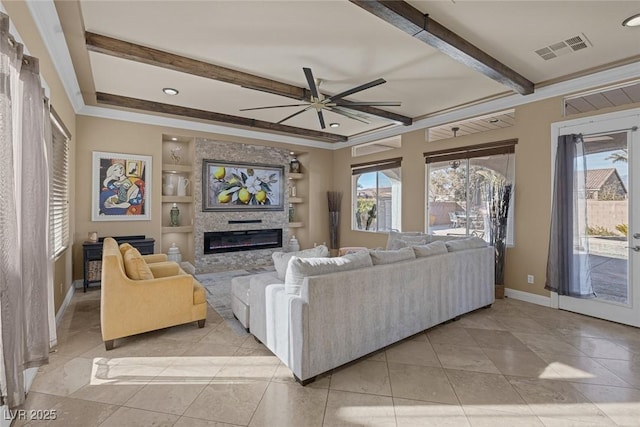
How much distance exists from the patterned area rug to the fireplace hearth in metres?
A: 0.50

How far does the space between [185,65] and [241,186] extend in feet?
10.9

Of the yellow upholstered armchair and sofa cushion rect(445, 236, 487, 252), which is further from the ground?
sofa cushion rect(445, 236, 487, 252)

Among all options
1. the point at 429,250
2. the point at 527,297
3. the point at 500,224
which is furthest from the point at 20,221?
the point at 527,297

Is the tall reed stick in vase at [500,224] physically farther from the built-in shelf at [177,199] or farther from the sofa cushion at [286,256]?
the built-in shelf at [177,199]

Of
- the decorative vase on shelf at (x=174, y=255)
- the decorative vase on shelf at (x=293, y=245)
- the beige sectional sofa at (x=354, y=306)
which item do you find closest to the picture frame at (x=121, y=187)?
the decorative vase on shelf at (x=174, y=255)

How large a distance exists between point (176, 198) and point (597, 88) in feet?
22.0

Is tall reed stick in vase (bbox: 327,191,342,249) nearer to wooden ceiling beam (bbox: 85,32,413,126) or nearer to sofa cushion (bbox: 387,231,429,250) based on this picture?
sofa cushion (bbox: 387,231,429,250)

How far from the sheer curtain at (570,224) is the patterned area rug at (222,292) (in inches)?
158

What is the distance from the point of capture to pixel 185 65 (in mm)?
3549

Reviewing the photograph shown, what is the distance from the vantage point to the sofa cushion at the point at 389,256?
9.42ft

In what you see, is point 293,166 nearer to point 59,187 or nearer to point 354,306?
point 59,187

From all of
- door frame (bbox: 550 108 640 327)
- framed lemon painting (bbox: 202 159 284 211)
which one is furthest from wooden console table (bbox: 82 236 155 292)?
door frame (bbox: 550 108 640 327)

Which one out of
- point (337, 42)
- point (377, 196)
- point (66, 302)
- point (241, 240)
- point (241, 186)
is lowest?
point (66, 302)

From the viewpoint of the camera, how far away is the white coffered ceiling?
263 centimetres
